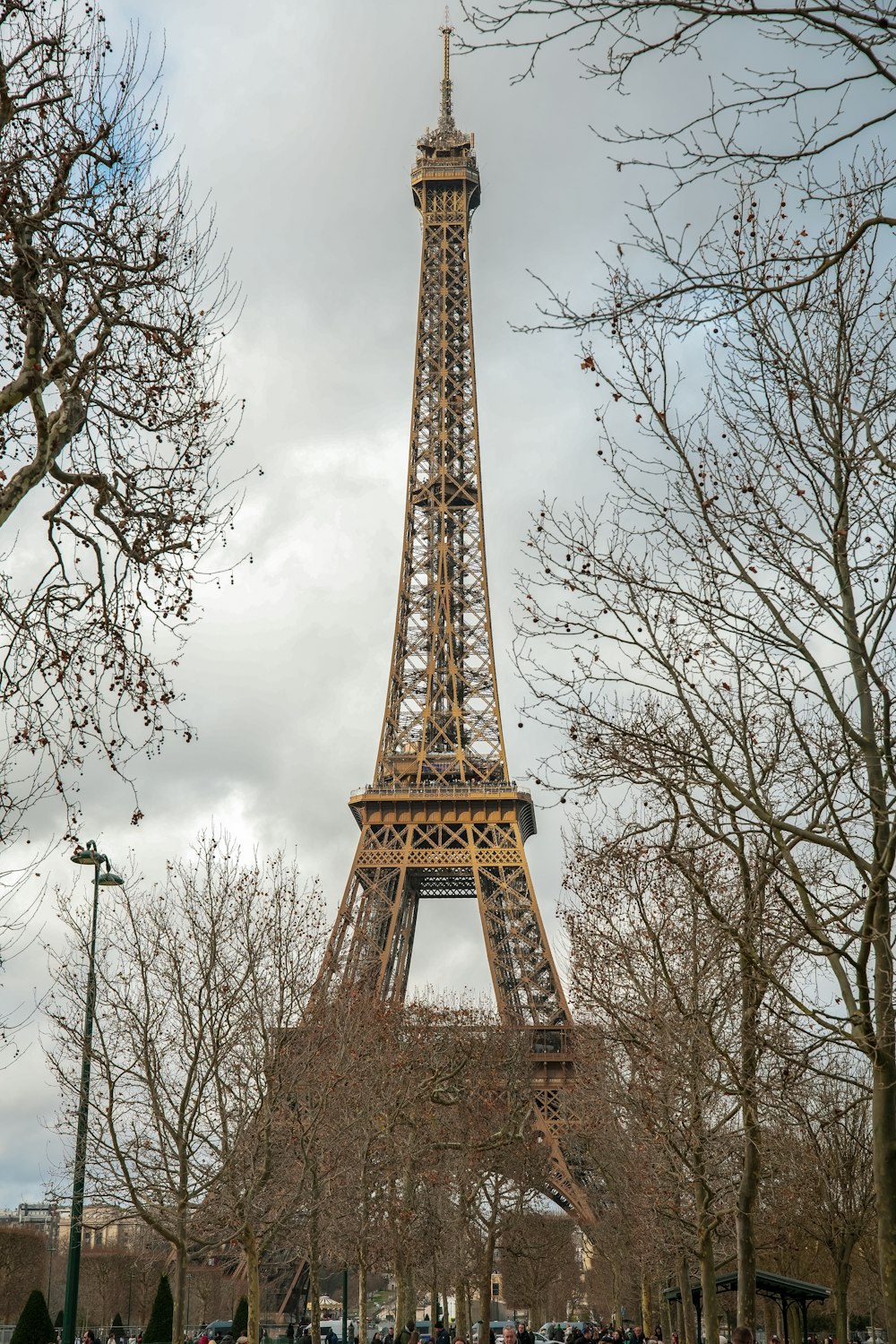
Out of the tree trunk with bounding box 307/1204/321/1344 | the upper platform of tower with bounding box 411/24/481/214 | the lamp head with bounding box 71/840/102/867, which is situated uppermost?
the upper platform of tower with bounding box 411/24/481/214

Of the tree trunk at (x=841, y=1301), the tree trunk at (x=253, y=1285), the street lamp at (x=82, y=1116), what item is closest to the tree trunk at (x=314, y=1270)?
the tree trunk at (x=253, y=1285)

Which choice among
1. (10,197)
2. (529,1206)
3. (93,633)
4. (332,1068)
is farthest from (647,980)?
(529,1206)

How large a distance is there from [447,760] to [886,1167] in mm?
51557

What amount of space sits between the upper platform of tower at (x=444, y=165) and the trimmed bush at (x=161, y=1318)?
174ft

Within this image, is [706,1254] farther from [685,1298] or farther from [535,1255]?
[535,1255]

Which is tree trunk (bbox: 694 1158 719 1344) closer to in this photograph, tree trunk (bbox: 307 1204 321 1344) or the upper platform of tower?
tree trunk (bbox: 307 1204 321 1344)

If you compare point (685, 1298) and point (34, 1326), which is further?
point (34, 1326)

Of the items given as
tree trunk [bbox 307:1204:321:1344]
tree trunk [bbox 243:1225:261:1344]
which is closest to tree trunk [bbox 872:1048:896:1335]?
tree trunk [bbox 243:1225:261:1344]

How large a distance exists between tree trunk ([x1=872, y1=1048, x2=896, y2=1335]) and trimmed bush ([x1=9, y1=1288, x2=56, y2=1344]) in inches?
1277

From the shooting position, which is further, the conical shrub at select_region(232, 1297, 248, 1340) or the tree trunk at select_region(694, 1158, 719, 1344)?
the conical shrub at select_region(232, 1297, 248, 1340)

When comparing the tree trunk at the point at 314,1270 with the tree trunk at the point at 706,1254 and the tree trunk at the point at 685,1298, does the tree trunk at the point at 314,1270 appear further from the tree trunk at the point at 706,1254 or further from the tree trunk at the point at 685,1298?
the tree trunk at the point at 685,1298

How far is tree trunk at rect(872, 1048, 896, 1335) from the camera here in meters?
11.3

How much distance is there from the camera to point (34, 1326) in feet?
124

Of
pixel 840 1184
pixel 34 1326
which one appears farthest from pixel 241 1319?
pixel 840 1184
